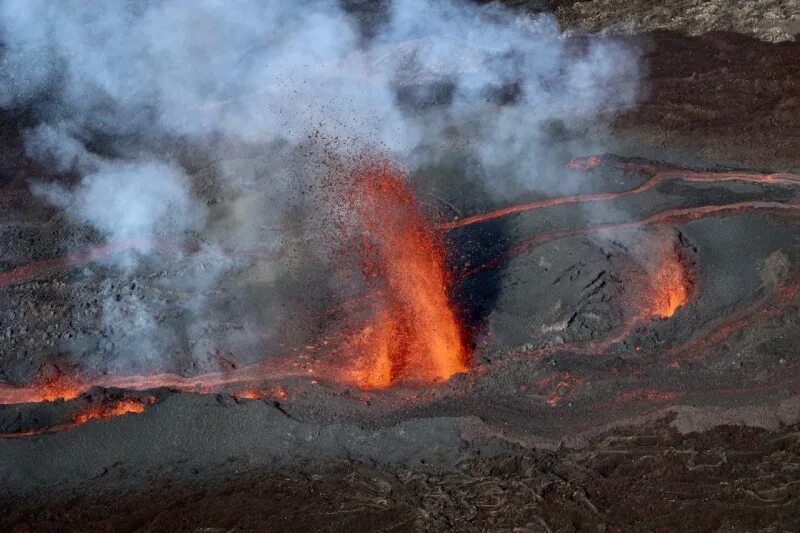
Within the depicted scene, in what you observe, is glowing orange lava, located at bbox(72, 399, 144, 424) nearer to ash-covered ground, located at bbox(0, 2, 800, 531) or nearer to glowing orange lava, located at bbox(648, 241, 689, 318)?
ash-covered ground, located at bbox(0, 2, 800, 531)

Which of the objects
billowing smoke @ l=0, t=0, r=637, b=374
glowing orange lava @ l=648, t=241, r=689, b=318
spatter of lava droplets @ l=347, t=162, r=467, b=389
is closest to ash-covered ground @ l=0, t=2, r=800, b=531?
glowing orange lava @ l=648, t=241, r=689, b=318

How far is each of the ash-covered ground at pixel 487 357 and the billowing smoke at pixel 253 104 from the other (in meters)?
0.14

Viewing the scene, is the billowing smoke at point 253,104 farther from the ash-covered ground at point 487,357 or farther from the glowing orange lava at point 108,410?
the glowing orange lava at point 108,410

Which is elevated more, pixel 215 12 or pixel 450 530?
pixel 215 12

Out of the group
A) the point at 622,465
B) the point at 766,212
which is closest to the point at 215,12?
the point at 766,212

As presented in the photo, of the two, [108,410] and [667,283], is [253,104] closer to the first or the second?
[108,410]

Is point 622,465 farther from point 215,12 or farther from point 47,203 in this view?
point 215,12

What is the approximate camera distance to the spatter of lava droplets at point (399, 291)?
8.05 meters

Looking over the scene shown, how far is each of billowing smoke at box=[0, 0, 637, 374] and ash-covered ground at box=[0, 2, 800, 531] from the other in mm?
139

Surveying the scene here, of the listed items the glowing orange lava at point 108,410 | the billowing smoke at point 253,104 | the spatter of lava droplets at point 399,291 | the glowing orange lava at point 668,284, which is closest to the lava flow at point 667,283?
the glowing orange lava at point 668,284

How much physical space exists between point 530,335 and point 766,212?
363 cm

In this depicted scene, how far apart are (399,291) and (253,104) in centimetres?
474

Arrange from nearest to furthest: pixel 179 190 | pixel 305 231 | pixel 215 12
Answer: pixel 305 231, pixel 179 190, pixel 215 12

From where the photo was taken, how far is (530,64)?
11.9m
